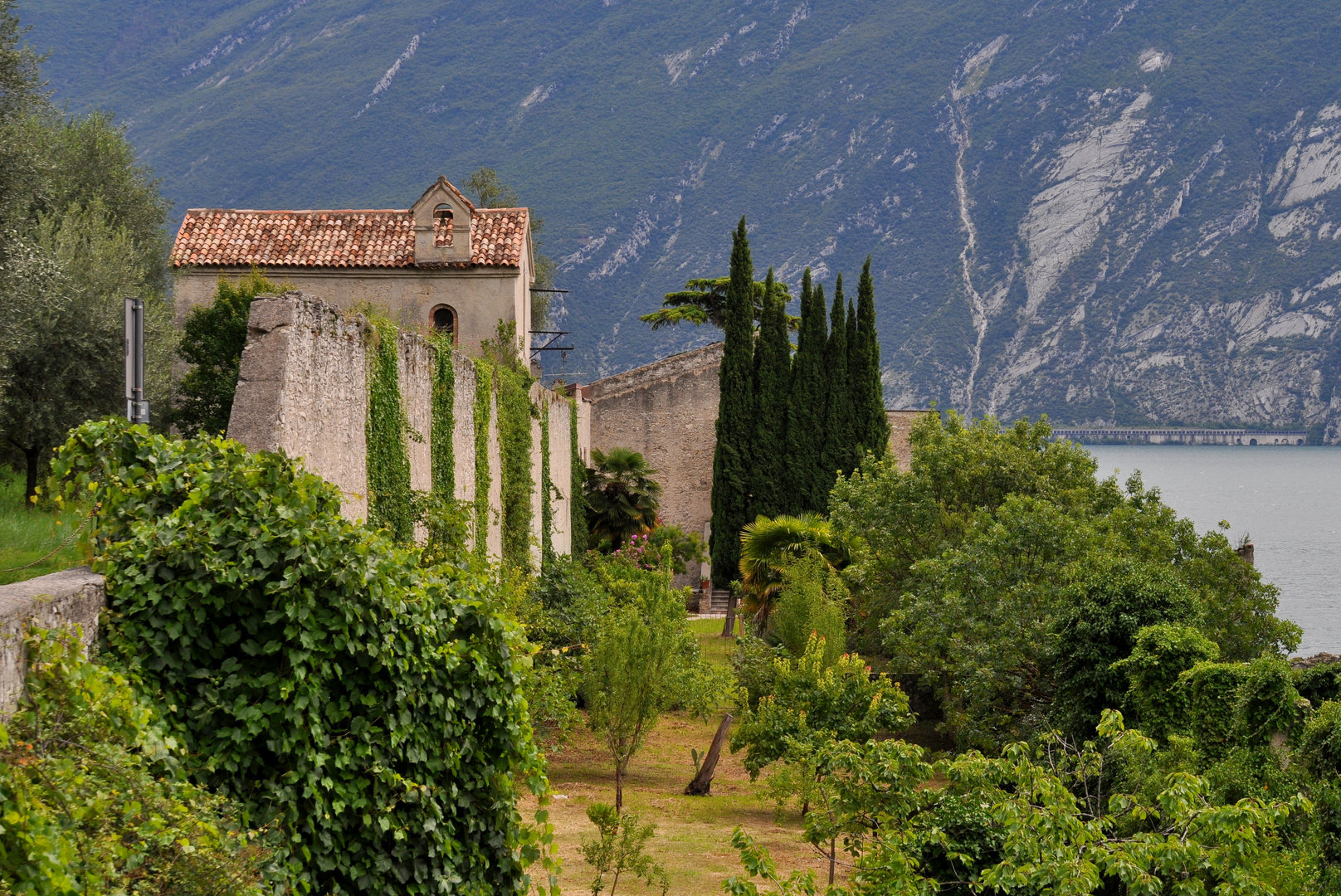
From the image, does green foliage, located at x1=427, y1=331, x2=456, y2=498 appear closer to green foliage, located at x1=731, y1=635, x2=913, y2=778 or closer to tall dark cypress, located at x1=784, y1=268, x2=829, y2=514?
green foliage, located at x1=731, y1=635, x2=913, y2=778

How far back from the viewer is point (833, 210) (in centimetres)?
16200

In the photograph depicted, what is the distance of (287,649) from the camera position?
6238 millimetres

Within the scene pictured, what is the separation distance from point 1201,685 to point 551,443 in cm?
1530

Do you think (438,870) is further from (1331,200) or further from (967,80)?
(967,80)

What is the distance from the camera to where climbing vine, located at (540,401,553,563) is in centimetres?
2397

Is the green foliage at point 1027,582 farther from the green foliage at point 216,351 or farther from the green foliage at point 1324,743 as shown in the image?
the green foliage at point 216,351

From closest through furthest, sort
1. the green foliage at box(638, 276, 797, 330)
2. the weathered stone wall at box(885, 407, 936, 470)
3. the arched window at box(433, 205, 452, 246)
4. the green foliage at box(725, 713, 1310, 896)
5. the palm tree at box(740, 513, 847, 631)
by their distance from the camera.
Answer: the green foliage at box(725, 713, 1310, 896), the arched window at box(433, 205, 452, 246), the palm tree at box(740, 513, 847, 631), the weathered stone wall at box(885, 407, 936, 470), the green foliage at box(638, 276, 797, 330)

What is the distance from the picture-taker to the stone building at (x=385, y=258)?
25.4m

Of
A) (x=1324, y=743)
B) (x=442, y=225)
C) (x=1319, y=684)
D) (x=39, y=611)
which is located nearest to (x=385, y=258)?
(x=442, y=225)

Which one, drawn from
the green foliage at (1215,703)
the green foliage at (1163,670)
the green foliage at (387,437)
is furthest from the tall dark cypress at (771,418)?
the green foliage at (387,437)

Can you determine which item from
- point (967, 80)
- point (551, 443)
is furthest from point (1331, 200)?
point (551, 443)

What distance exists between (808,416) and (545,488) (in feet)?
54.7

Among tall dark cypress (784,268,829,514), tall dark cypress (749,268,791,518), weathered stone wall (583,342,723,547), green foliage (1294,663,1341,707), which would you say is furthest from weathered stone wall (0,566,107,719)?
weathered stone wall (583,342,723,547)

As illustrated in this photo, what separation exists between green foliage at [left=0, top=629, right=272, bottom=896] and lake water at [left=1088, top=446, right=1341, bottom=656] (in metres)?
42.4
